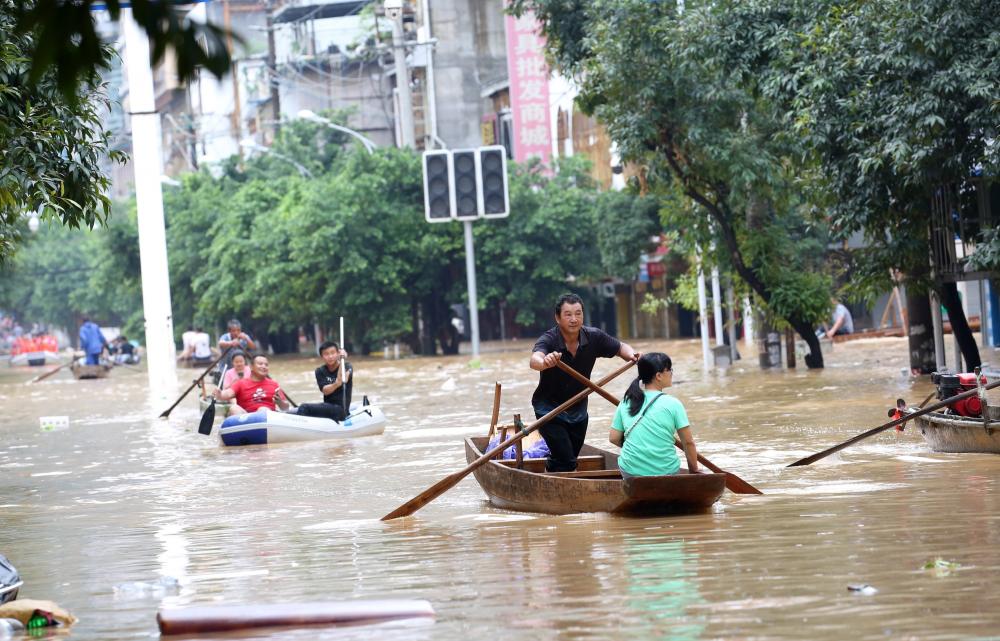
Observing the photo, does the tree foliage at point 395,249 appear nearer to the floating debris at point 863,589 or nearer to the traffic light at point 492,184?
the traffic light at point 492,184

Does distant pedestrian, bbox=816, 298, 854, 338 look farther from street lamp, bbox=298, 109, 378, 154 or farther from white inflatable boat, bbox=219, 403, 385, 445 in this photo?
white inflatable boat, bbox=219, 403, 385, 445

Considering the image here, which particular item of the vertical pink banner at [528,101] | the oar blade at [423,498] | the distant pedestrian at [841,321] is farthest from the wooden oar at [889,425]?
the vertical pink banner at [528,101]

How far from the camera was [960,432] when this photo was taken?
1298 centimetres

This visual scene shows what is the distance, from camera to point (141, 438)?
2169 centimetres

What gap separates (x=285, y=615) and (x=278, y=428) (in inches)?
→ 459

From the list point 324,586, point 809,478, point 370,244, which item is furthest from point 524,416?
point 370,244

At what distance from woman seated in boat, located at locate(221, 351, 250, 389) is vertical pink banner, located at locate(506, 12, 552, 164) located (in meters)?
30.0

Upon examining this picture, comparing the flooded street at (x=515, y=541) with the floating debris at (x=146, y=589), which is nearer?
the flooded street at (x=515, y=541)

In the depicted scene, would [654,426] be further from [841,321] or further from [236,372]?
[841,321]

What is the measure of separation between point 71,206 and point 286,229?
35211mm

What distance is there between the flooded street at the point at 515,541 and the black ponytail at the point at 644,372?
79 centimetres

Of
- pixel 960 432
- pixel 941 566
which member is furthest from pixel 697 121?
pixel 941 566

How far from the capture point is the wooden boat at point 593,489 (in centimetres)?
1001

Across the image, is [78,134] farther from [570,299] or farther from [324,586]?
[324,586]
